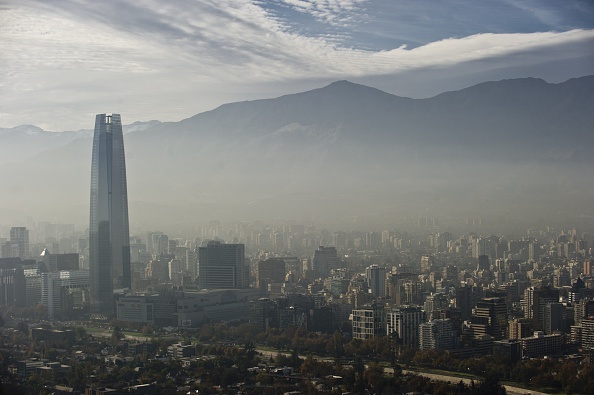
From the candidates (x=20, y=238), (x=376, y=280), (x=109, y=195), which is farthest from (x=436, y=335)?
(x=20, y=238)

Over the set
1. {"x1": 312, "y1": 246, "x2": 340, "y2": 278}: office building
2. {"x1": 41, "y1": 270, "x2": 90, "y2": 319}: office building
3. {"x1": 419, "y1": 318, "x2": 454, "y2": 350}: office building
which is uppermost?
{"x1": 312, "y1": 246, "x2": 340, "y2": 278}: office building

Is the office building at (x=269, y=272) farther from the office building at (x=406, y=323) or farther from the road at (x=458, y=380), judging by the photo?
the road at (x=458, y=380)

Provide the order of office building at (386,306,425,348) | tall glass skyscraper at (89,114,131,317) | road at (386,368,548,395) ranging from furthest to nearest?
tall glass skyscraper at (89,114,131,317) < office building at (386,306,425,348) < road at (386,368,548,395)

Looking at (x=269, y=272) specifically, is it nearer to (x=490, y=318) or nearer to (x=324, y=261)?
(x=324, y=261)

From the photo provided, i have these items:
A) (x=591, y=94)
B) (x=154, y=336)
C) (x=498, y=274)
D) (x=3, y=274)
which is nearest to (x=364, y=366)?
(x=154, y=336)

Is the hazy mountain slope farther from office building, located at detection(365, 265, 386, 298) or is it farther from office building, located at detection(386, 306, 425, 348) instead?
office building, located at detection(386, 306, 425, 348)

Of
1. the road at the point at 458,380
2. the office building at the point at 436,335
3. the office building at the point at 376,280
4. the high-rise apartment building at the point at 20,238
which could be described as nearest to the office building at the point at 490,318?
the office building at the point at 436,335

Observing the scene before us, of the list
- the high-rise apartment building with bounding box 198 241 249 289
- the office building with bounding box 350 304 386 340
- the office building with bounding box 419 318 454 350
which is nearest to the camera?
the office building with bounding box 419 318 454 350

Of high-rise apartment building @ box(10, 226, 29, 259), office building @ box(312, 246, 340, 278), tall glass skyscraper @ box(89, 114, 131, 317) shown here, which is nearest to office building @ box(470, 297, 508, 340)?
office building @ box(312, 246, 340, 278)
